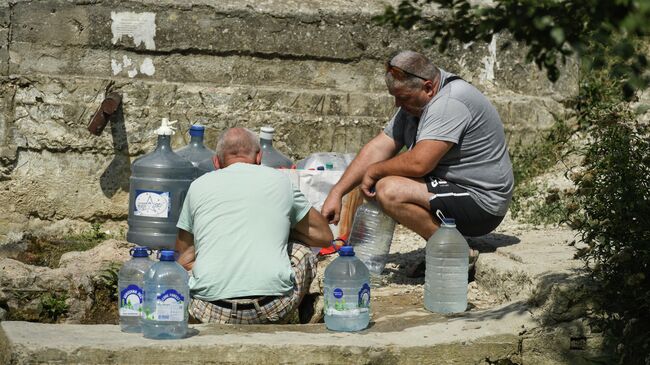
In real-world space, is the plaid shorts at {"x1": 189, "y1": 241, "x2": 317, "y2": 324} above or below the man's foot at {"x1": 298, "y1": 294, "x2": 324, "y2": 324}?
above

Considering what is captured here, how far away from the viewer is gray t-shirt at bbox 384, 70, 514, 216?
586 centimetres

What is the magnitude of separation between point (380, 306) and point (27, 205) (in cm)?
317

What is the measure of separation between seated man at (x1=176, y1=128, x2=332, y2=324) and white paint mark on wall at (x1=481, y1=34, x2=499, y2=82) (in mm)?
3287

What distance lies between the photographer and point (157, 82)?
305 inches

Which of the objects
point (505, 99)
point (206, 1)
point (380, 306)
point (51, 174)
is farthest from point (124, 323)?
point (505, 99)

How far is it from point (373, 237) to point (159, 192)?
4.99ft

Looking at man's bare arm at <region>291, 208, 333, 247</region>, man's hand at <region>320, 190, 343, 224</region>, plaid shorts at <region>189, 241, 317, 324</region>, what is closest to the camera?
plaid shorts at <region>189, 241, 317, 324</region>

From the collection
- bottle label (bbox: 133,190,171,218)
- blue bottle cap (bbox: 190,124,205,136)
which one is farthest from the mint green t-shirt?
blue bottle cap (bbox: 190,124,205,136)

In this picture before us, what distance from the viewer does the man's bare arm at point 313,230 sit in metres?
5.51

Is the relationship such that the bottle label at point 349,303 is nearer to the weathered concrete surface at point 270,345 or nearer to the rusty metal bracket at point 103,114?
the weathered concrete surface at point 270,345

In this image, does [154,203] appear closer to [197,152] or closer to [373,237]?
[197,152]

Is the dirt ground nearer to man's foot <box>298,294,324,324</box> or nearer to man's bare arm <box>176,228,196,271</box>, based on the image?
man's foot <box>298,294,324,324</box>

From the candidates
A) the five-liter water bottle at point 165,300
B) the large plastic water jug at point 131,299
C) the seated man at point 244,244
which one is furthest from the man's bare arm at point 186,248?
the five-liter water bottle at point 165,300

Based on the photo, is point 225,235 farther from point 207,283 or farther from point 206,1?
point 206,1
